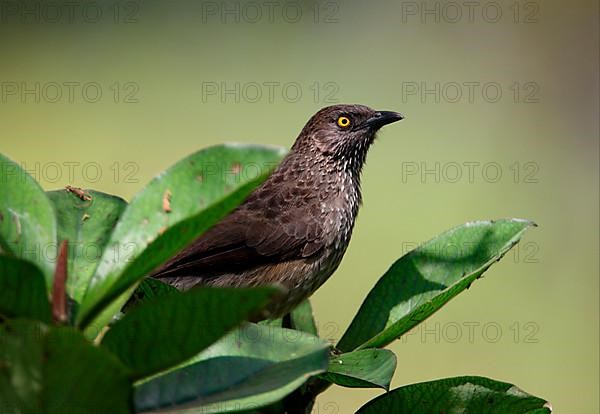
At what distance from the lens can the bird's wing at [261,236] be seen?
2691 millimetres

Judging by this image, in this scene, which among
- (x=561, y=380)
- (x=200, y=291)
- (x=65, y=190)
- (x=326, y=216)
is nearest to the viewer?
(x=200, y=291)

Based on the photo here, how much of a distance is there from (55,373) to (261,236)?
7.46 feet

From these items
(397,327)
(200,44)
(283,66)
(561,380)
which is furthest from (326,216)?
(200,44)

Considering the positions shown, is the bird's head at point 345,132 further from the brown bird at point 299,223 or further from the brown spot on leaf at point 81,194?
the brown spot on leaf at point 81,194

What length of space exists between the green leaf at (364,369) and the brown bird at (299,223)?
152 cm

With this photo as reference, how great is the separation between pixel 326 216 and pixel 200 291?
2393mm

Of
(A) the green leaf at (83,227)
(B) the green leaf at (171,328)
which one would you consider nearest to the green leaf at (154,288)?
(A) the green leaf at (83,227)

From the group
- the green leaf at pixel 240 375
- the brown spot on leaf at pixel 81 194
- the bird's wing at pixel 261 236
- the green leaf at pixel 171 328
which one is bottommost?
the bird's wing at pixel 261 236

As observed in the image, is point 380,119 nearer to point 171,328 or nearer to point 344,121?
point 344,121

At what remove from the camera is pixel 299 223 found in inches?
116

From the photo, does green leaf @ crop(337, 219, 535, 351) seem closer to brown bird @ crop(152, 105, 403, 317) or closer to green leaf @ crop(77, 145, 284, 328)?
green leaf @ crop(77, 145, 284, 328)

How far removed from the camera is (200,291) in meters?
0.60

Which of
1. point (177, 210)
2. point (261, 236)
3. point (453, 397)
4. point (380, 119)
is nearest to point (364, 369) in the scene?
point (453, 397)

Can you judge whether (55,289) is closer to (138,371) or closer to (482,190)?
(138,371)
